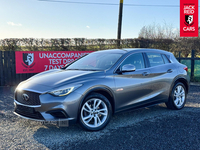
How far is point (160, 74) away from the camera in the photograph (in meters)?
5.62

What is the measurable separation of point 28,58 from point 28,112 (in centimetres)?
679

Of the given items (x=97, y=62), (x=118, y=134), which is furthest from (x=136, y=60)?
(x=118, y=134)

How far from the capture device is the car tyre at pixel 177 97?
5910 millimetres

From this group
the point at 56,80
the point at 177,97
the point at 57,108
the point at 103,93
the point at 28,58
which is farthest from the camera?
the point at 28,58

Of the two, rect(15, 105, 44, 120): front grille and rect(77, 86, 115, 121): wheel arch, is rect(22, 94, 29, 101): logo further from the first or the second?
rect(77, 86, 115, 121): wheel arch

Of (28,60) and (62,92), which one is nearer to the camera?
(62,92)

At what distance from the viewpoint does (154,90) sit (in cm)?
545

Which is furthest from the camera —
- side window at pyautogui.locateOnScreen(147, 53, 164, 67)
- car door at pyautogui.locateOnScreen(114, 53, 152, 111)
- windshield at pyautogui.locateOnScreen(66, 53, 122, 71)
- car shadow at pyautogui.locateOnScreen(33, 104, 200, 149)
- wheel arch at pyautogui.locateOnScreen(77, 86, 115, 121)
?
side window at pyautogui.locateOnScreen(147, 53, 164, 67)

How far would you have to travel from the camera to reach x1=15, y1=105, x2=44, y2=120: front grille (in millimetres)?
4043

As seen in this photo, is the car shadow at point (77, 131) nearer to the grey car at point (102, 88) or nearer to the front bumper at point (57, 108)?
the grey car at point (102, 88)

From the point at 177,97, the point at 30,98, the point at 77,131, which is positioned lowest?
the point at 77,131

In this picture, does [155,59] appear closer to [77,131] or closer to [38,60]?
[77,131]

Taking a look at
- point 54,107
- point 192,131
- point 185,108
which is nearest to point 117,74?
point 54,107

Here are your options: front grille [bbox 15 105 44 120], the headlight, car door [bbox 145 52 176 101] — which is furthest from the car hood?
car door [bbox 145 52 176 101]
